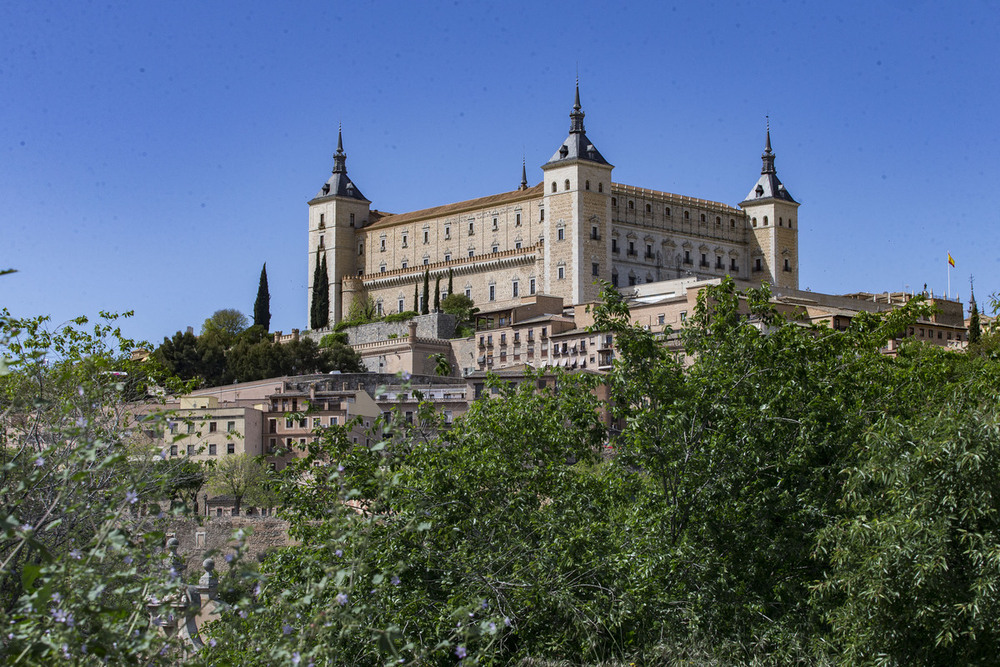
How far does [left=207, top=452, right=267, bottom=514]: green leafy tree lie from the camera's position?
4347 cm

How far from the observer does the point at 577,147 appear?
2864 inches

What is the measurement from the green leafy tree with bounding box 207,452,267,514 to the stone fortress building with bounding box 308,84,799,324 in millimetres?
27623

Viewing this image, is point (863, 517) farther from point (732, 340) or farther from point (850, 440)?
point (732, 340)

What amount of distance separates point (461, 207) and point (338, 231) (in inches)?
349

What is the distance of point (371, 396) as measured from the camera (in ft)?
171

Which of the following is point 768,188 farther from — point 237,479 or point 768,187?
point 237,479

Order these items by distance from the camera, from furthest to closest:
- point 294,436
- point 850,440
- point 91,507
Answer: point 294,436, point 850,440, point 91,507

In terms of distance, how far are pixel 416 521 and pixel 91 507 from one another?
2.57 m

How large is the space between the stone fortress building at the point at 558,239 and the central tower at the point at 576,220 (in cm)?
6

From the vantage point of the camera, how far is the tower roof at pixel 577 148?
72.6m

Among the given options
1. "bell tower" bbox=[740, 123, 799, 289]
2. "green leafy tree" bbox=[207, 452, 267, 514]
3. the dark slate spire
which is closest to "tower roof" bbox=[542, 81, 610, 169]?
the dark slate spire

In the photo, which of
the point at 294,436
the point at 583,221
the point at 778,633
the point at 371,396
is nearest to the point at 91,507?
the point at 778,633

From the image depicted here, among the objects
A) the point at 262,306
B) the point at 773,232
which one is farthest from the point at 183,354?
the point at 773,232

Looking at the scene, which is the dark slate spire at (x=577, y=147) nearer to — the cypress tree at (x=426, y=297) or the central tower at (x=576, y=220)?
the central tower at (x=576, y=220)
